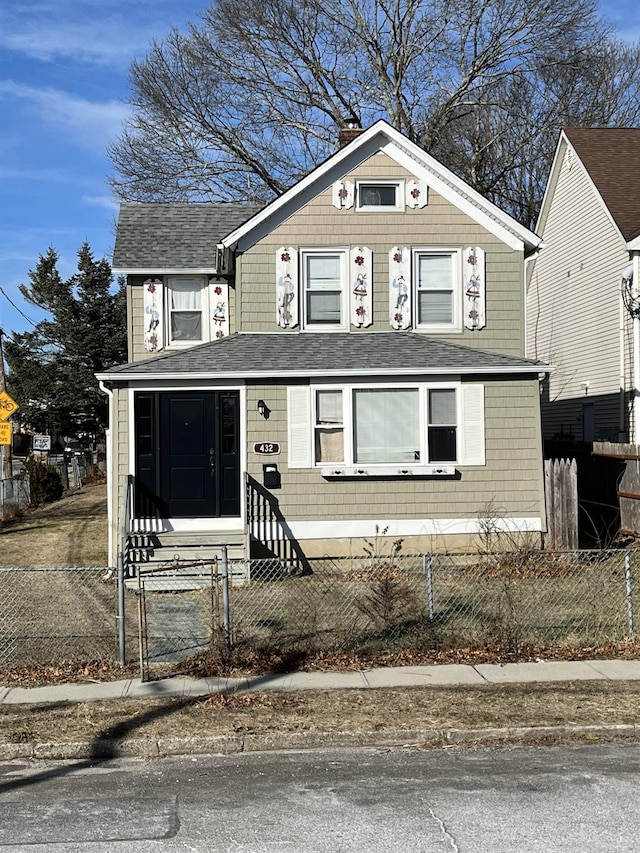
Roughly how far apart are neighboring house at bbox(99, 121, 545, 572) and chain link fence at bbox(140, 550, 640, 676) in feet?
3.48

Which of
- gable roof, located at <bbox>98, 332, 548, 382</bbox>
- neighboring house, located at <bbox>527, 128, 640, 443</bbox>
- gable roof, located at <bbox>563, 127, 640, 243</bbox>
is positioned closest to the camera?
gable roof, located at <bbox>98, 332, 548, 382</bbox>

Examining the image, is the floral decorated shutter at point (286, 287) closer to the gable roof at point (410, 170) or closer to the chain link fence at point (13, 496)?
the gable roof at point (410, 170)

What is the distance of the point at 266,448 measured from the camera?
15734 mm

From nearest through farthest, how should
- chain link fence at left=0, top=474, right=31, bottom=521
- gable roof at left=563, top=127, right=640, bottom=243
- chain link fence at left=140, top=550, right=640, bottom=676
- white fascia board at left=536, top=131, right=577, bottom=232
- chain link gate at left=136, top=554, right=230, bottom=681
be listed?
chain link gate at left=136, top=554, right=230, bottom=681
chain link fence at left=140, top=550, right=640, bottom=676
gable roof at left=563, top=127, right=640, bottom=243
chain link fence at left=0, top=474, right=31, bottom=521
white fascia board at left=536, top=131, right=577, bottom=232

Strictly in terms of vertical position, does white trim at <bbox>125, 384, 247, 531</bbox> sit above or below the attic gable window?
below

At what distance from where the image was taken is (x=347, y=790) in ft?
21.5

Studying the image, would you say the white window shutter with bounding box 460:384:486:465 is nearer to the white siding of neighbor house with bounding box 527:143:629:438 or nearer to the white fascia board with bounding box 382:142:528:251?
the white fascia board with bounding box 382:142:528:251

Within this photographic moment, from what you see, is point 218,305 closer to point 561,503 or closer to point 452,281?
point 452,281

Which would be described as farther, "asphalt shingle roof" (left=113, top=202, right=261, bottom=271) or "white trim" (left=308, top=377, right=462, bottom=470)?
"asphalt shingle roof" (left=113, top=202, right=261, bottom=271)

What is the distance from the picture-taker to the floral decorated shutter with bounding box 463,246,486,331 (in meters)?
17.2

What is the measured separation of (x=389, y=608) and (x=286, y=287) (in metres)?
8.18

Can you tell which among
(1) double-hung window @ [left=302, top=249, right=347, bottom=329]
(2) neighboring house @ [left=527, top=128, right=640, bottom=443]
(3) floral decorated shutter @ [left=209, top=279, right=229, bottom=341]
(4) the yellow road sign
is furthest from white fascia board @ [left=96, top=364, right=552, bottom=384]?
(4) the yellow road sign

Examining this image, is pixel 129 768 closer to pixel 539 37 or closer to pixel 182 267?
pixel 182 267

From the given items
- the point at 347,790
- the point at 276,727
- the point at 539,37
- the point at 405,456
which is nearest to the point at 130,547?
the point at 405,456
